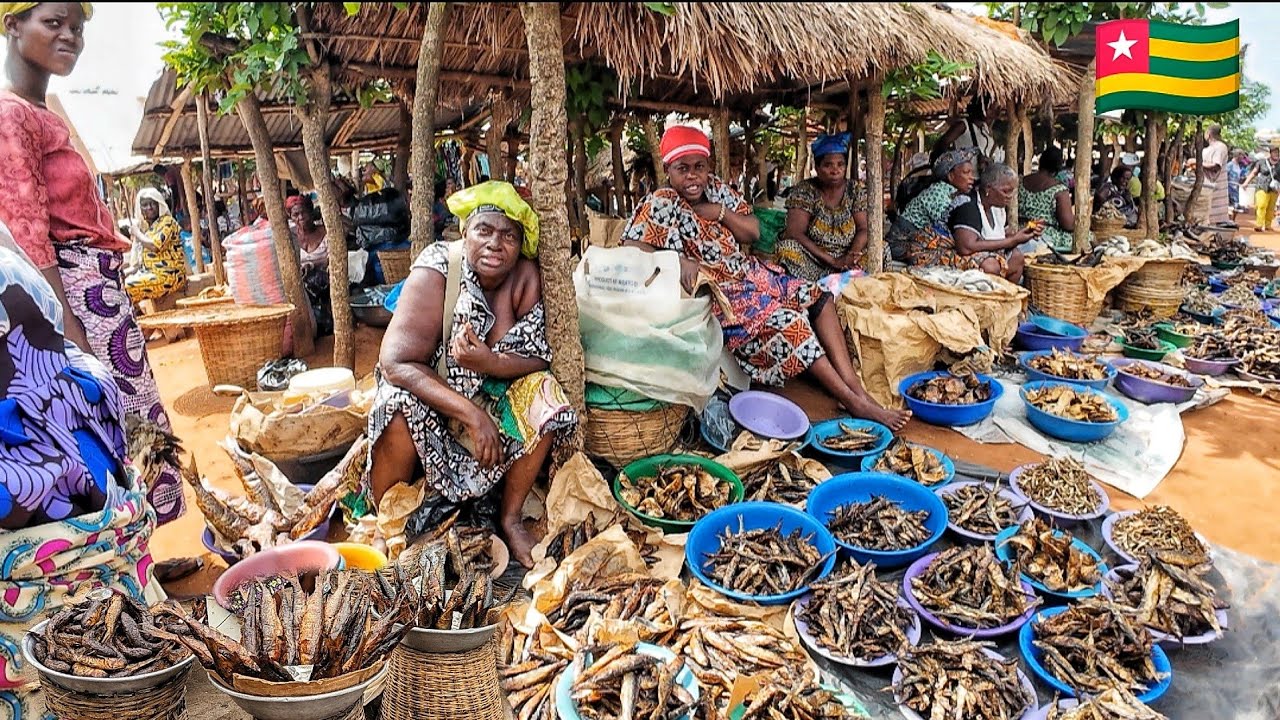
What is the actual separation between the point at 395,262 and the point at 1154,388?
692cm

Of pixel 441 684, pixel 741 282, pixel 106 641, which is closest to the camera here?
pixel 106 641

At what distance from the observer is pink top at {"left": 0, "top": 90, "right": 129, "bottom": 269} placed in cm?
234

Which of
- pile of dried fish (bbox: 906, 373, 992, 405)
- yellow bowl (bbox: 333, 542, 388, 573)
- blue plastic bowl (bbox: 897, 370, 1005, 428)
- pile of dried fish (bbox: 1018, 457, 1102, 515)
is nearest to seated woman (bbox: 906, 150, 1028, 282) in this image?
pile of dried fish (bbox: 906, 373, 992, 405)

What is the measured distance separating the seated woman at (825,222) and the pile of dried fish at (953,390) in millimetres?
1410

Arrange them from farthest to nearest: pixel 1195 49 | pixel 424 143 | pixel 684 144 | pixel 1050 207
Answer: pixel 1050 207 < pixel 1195 49 < pixel 684 144 < pixel 424 143

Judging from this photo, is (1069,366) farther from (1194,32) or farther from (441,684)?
(441,684)

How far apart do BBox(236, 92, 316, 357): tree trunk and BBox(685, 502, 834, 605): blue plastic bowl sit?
4.39m

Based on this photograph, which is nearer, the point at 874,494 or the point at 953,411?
the point at 874,494

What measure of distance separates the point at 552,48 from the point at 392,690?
279 centimetres

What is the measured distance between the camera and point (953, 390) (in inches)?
195

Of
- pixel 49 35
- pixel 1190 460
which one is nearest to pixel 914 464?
pixel 1190 460

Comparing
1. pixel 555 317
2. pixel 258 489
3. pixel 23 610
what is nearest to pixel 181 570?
pixel 258 489

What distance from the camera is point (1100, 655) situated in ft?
8.11

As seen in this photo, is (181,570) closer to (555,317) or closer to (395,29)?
(555,317)
